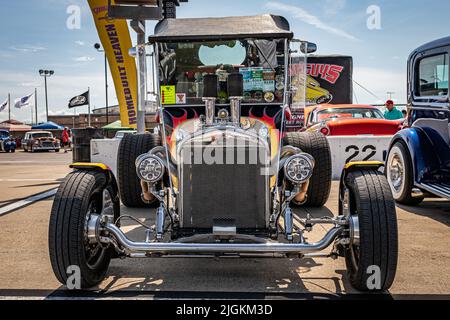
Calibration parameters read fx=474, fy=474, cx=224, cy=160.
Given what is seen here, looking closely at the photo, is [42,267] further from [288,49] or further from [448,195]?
[448,195]

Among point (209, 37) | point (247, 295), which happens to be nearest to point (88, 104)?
point (209, 37)

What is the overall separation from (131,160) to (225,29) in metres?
2.04

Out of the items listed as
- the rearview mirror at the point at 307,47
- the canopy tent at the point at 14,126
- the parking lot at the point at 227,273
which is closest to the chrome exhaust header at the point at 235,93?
the rearview mirror at the point at 307,47

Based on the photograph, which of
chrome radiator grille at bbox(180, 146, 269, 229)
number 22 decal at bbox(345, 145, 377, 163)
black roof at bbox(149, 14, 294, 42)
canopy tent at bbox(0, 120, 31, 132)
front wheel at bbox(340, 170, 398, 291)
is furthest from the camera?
canopy tent at bbox(0, 120, 31, 132)

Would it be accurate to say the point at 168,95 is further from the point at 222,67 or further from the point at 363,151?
the point at 363,151

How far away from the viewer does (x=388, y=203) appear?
3.19 m

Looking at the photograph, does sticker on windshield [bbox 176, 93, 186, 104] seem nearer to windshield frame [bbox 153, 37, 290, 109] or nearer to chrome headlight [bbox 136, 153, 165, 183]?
windshield frame [bbox 153, 37, 290, 109]

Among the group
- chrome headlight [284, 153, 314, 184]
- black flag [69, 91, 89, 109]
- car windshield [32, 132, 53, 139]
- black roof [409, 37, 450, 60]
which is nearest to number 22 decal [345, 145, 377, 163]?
black roof [409, 37, 450, 60]

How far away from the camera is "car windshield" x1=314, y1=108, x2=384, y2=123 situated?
11.0m

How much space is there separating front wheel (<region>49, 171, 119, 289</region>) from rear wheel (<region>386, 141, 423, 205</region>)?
447 cm

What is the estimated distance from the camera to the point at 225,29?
466 cm

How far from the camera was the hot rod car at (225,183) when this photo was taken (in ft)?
10.5

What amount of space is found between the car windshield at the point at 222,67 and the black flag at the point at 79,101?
18.5 meters
